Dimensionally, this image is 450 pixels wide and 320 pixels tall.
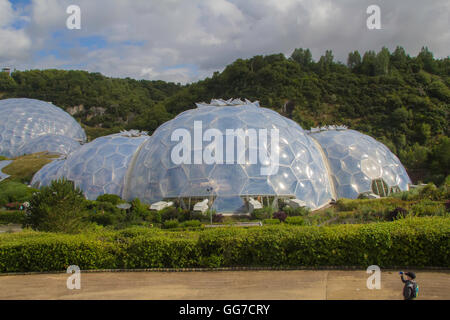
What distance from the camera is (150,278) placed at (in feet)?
29.2

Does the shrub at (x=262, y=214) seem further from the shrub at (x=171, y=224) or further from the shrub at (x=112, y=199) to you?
the shrub at (x=112, y=199)

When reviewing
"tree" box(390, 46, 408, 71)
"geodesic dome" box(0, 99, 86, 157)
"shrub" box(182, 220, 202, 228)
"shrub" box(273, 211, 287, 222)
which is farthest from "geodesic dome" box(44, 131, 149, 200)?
"tree" box(390, 46, 408, 71)

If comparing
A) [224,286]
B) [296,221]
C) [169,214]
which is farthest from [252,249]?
[169,214]

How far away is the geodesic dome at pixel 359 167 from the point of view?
73.5 ft

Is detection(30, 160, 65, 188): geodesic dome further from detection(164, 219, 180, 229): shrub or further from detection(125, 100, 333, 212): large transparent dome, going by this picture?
detection(164, 219, 180, 229): shrub

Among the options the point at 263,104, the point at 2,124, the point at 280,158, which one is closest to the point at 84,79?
the point at 2,124

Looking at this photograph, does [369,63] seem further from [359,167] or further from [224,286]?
[224,286]

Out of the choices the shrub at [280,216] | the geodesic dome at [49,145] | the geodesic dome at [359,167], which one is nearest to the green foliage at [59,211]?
the shrub at [280,216]

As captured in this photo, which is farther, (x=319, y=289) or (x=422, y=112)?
(x=422, y=112)

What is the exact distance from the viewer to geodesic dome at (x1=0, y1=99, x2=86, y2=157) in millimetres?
46984

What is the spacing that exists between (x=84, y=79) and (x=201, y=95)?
1691 inches

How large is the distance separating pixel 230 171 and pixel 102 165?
401 inches

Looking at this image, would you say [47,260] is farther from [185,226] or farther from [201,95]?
[201,95]

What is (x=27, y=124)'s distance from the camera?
49.1 m
